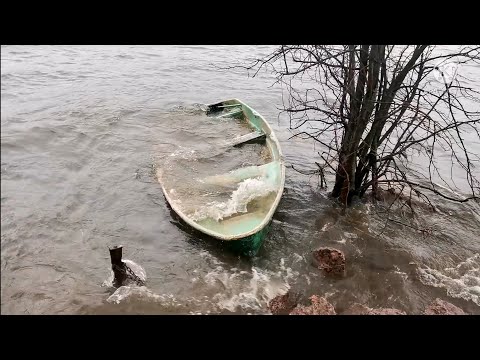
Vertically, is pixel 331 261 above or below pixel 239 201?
below

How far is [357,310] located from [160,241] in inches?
112

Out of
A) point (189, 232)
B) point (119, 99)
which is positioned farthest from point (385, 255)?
point (119, 99)

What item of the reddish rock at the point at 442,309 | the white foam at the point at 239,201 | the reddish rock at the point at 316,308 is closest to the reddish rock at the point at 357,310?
the reddish rock at the point at 316,308

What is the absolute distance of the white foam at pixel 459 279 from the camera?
505cm

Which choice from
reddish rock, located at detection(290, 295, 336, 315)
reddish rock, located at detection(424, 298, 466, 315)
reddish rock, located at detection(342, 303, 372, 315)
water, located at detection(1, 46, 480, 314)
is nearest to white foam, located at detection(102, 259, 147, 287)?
water, located at detection(1, 46, 480, 314)

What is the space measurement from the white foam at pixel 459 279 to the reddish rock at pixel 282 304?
1.90 metres

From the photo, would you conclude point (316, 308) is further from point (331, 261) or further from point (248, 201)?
point (248, 201)

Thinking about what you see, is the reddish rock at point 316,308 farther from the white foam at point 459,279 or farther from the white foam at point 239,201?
the white foam at point 239,201

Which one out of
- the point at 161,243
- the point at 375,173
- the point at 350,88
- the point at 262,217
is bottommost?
the point at 161,243

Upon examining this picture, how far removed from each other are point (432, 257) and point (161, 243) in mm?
3952

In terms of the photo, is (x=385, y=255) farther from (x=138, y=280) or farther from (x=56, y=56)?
(x=56, y=56)

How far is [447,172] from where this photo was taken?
8.87 metres

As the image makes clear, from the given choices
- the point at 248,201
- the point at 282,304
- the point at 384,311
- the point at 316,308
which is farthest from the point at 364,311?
the point at 248,201

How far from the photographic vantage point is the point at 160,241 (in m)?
5.71
